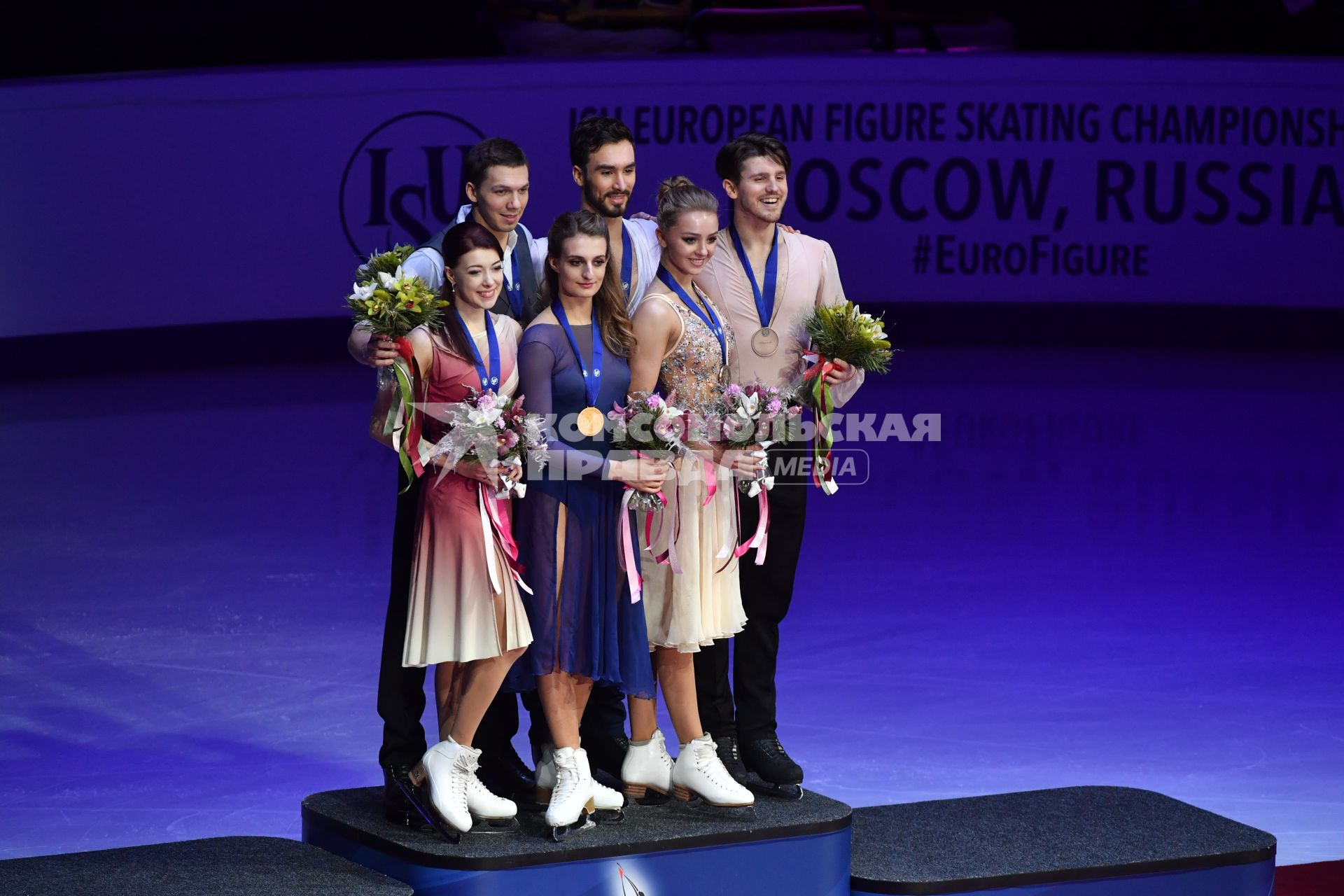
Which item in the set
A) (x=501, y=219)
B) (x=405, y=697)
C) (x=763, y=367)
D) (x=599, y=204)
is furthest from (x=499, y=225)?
(x=405, y=697)

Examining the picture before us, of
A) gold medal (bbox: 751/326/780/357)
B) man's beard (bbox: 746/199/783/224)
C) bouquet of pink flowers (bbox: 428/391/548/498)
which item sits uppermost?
man's beard (bbox: 746/199/783/224)

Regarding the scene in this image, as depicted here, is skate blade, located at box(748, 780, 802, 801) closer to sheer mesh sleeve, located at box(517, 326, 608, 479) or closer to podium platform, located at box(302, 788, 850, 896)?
podium platform, located at box(302, 788, 850, 896)

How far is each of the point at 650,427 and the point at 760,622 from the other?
2.74ft

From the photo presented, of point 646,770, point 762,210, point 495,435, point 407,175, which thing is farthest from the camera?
point 407,175

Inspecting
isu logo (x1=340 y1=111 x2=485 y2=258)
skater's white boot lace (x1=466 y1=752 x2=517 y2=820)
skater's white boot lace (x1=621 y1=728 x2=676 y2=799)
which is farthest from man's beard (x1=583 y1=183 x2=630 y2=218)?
isu logo (x1=340 y1=111 x2=485 y2=258)

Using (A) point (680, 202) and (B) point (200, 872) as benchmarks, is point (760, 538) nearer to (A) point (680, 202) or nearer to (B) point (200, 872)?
(A) point (680, 202)

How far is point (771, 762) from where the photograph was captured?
5.02 meters

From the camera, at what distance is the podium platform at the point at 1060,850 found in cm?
469

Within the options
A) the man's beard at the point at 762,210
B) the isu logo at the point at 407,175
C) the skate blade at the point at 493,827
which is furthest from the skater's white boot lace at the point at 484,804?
the isu logo at the point at 407,175

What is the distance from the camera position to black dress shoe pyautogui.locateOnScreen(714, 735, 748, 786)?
5121 millimetres

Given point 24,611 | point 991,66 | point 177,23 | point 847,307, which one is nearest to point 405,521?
point 847,307

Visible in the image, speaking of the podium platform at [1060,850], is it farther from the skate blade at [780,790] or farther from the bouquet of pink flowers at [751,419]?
the bouquet of pink flowers at [751,419]

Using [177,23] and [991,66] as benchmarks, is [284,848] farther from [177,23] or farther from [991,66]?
[177,23]

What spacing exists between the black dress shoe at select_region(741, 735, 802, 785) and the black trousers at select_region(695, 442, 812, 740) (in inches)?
1.0
